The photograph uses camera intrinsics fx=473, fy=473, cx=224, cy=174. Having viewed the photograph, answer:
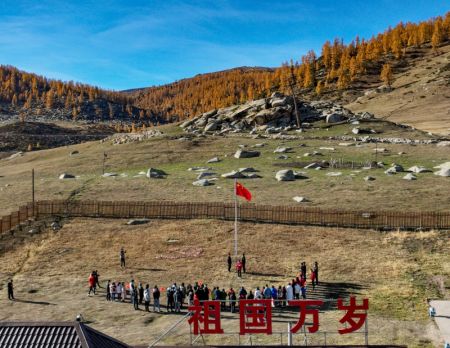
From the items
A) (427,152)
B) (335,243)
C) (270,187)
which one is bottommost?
(335,243)

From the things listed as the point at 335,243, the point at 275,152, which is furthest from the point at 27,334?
the point at 275,152

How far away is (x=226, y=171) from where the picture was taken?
65562 millimetres

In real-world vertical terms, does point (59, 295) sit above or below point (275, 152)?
below

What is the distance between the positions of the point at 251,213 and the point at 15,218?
76.8 ft

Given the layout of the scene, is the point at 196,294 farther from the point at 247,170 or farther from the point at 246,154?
the point at 246,154

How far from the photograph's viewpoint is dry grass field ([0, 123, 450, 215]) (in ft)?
165

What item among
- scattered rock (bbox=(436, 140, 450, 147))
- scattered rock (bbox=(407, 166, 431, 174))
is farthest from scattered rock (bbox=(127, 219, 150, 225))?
scattered rock (bbox=(436, 140, 450, 147))

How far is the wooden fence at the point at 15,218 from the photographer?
45.2 metres

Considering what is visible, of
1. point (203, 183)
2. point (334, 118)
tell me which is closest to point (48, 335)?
point (203, 183)

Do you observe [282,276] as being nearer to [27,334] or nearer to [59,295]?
[59,295]

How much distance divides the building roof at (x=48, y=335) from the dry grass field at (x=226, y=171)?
36.8 metres

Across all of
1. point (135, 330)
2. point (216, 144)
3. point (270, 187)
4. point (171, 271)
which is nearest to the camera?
point (135, 330)

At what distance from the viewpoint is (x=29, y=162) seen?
9394 cm

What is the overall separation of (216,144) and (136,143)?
57.0ft
